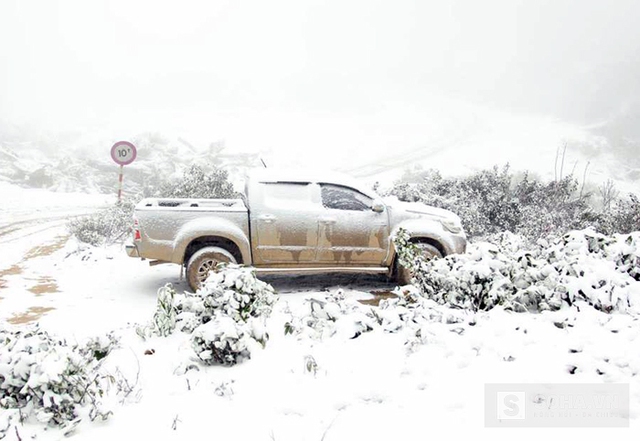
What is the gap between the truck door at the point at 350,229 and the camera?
6.64 m

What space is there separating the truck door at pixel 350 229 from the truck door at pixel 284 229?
157 millimetres

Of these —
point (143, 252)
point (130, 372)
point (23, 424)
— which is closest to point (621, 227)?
point (143, 252)

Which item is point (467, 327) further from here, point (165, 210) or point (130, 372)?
point (165, 210)

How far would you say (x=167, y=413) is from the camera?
277 cm

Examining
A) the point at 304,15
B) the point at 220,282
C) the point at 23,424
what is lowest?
the point at 23,424

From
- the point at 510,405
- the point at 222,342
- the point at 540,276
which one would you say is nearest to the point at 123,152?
the point at 222,342

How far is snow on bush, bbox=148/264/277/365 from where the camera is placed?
10.8 feet

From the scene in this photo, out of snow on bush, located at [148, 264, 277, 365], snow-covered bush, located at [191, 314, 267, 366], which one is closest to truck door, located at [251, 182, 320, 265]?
snow on bush, located at [148, 264, 277, 365]

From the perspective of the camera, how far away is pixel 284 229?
6.54 m

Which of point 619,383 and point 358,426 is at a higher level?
point 619,383

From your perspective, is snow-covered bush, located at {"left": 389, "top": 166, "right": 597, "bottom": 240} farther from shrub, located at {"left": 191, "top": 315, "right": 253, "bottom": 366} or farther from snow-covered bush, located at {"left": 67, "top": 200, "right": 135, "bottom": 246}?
shrub, located at {"left": 191, "top": 315, "right": 253, "bottom": 366}

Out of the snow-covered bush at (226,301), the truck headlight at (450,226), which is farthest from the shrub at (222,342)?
the truck headlight at (450,226)

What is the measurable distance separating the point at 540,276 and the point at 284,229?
3.43 m

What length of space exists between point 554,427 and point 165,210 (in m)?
5.27
